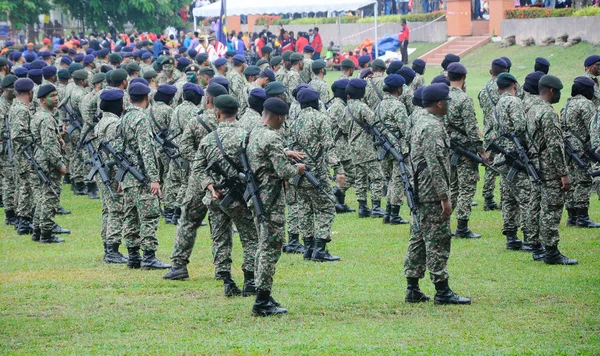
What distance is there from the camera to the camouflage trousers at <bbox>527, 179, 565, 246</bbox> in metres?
10.9

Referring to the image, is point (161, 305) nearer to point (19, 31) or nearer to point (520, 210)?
point (520, 210)

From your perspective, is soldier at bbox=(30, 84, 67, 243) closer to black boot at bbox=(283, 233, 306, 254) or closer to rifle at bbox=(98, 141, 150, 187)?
rifle at bbox=(98, 141, 150, 187)

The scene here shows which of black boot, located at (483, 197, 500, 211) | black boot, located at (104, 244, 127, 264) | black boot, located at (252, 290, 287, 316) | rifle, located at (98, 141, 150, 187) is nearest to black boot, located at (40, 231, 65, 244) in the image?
black boot, located at (104, 244, 127, 264)

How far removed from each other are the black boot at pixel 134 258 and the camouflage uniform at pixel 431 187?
13.2ft

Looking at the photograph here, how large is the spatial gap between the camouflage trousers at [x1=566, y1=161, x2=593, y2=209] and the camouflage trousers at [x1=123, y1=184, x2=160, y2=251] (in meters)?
6.13


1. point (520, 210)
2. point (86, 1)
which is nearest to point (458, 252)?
point (520, 210)

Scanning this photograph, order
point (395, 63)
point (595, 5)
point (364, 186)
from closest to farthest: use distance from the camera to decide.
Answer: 1. point (364, 186)
2. point (395, 63)
3. point (595, 5)

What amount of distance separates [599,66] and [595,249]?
335cm

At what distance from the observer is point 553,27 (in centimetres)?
3491

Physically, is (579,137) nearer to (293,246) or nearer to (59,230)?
(293,246)

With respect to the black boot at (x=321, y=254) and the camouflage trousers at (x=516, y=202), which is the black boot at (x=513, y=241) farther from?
the black boot at (x=321, y=254)

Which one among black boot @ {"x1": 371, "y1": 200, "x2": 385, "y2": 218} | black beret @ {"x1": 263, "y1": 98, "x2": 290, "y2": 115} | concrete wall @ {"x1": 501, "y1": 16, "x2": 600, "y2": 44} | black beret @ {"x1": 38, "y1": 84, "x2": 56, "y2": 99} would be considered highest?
concrete wall @ {"x1": 501, "y1": 16, "x2": 600, "y2": 44}

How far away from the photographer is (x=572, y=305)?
30.4 feet

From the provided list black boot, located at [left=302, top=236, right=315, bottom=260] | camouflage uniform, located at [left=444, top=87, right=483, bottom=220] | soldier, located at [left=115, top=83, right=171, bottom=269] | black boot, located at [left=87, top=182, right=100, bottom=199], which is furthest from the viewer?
black boot, located at [left=87, top=182, right=100, bottom=199]
